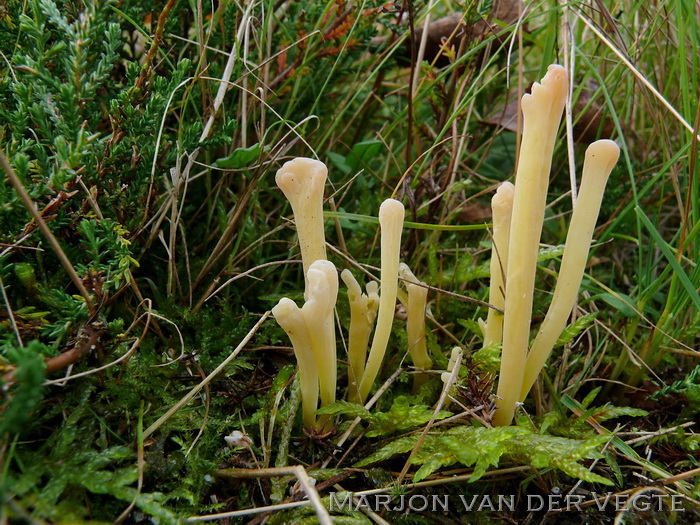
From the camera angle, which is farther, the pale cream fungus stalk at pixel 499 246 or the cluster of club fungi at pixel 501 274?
the pale cream fungus stalk at pixel 499 246

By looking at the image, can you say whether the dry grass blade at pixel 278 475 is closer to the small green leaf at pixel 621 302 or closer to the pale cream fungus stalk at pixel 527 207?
the pale cream fungus stalk at pixel 527 207

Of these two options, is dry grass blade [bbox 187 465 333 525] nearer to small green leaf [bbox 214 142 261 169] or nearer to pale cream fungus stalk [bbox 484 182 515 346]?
pale cream fungus stalk [bbox 484 182 515 346]

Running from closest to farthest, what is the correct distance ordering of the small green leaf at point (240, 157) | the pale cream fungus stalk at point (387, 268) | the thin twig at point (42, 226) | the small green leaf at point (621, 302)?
1. the thin twig at point (42, 226)
2. the pale cream fungus stalk at point (387, 268)
3. the small green leaf at point (240, 157)
4. the small green leaf at point (621, 302)

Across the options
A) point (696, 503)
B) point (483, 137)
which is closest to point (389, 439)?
point (696, 503)

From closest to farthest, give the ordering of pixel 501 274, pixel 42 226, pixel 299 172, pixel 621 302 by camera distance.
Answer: pixel 42 226, pixel 299 172, pixel 501 274, pixel 621 302

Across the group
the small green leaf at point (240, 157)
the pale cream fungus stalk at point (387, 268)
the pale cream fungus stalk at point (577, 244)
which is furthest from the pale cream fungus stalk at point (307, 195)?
the pale cream fungus stalk at point (577, 244)

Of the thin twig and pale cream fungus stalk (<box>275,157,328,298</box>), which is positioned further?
pale cream fungus stalk (<box>275,157,328,298</box>)

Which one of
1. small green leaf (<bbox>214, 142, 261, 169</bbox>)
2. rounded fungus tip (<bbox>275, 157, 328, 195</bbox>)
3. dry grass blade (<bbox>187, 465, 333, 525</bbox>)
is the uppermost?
rounded fungus tip (<bbox>275, 157, 328, 195</bbox>)

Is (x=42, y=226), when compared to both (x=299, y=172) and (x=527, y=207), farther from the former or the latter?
(x=527, y=207)

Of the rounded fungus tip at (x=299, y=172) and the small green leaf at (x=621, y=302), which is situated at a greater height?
the rounded fungus tip at (x=299, y=172)

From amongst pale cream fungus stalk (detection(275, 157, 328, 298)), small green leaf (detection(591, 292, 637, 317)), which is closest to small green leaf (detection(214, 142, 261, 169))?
pale cream fungus stalk (detection(275, 157, 328, 298))

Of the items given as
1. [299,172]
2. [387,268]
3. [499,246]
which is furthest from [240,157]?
[499,246]

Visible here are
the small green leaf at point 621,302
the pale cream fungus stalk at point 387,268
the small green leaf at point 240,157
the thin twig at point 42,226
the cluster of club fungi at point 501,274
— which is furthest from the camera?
the small green leaf at point 621,302

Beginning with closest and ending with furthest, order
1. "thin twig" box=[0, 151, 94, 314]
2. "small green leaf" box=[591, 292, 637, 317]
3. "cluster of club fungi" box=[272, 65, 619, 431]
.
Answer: "thin twig" box=[0, 151, 94, 314]
"cluster of club fungi" box=[272, 65, 619, 431]
"small green leaf" box=[591, 292, 637, 317]
